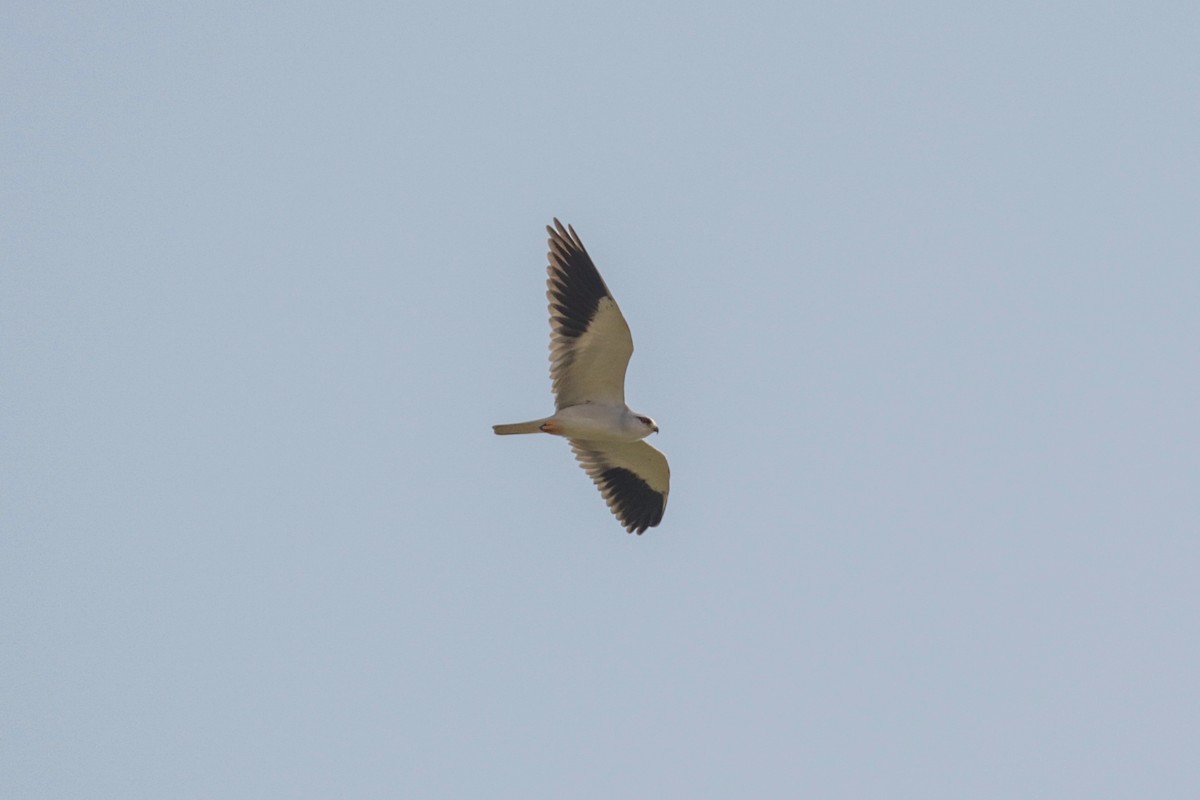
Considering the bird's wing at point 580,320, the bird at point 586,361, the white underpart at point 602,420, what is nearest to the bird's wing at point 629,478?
the bird at point 586,361

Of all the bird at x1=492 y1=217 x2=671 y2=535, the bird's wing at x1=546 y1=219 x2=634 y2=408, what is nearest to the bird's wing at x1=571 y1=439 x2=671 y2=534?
the bird at x1=492 y1=217 x2=671 y2=535

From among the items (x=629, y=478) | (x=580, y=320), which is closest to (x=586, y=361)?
(x=580, y=320)

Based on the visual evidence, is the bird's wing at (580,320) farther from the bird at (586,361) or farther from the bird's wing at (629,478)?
the bird's wing at (629,478)

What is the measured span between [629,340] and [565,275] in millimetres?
991

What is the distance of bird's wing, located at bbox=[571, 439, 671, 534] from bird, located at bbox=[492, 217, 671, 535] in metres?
0.04

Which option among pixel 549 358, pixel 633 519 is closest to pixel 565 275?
pixel 549 358

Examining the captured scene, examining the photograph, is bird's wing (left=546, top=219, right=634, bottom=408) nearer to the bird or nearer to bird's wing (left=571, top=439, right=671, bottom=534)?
the bird

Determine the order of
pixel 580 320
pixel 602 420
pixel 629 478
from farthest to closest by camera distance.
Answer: pixel 629 478 → pixel 602 420 → pixel 580 320

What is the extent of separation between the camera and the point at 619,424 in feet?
A: 64.6

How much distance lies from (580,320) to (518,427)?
4.52 feet

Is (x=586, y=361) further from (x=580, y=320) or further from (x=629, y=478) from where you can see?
(x=629, y=478)

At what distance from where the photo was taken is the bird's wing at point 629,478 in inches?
824

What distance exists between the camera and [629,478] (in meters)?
21.4

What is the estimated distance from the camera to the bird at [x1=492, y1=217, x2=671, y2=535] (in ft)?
62.8
